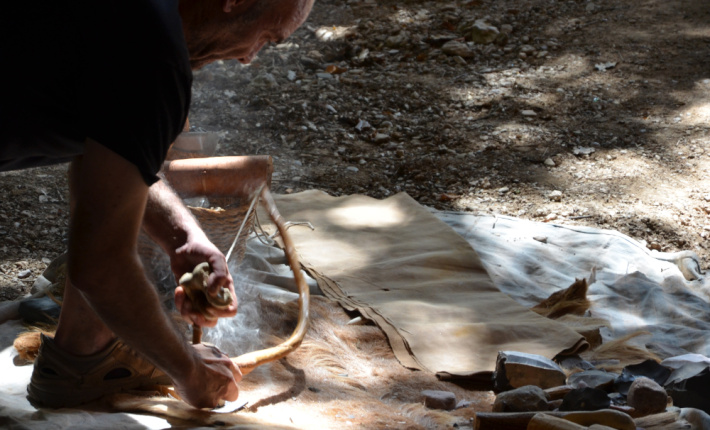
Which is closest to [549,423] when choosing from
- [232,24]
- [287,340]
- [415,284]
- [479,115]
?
[287,340]

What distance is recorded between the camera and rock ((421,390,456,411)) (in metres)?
2.07

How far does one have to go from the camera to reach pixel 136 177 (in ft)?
3.71

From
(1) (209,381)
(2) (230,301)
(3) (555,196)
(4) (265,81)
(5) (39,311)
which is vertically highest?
(2) (230,301)

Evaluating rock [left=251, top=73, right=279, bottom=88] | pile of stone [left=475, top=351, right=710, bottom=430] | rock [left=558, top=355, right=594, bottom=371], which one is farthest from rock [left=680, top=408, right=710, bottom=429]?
rock [left=251, top=73, right=279, bottom=88]

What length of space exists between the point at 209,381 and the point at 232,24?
805mm

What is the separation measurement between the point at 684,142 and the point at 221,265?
3775 mm

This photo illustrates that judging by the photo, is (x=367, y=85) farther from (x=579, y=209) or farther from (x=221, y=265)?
(x=221, y=265)

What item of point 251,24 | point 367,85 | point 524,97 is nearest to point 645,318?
point 251,24

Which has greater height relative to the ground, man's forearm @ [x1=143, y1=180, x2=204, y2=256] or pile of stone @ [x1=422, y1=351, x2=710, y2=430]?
man's forearm @ [x1=143, y1=180, x2=204, y2=256]

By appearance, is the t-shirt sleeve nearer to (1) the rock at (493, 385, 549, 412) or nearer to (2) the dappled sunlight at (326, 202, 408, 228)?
(1) the rock at (493, 385, 549, 412)

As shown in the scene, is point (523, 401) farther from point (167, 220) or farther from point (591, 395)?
point (167, 220)

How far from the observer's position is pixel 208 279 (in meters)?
1.63

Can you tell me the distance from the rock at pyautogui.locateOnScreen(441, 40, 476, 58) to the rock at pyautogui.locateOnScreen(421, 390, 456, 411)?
4294 mm

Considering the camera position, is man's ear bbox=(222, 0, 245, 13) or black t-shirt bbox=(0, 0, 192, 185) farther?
man's ear bbox=(222, 0, 245, 13)
